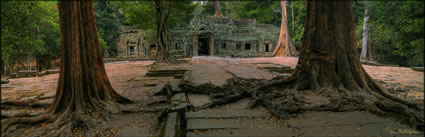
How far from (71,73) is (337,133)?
12.6 feet

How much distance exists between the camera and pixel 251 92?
4484 millimetres

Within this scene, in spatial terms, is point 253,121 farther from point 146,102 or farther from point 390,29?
point 390,29

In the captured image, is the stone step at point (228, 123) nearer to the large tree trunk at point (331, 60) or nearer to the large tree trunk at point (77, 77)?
the large tree trunk at point (77, 77)

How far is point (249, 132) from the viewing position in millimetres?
2684

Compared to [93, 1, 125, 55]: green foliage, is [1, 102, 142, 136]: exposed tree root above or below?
below

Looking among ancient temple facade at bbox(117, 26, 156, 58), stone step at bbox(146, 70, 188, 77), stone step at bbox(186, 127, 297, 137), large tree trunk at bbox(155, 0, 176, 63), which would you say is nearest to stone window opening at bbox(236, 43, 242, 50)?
ancient temple facade at bbox(117, 26, 156, 58)

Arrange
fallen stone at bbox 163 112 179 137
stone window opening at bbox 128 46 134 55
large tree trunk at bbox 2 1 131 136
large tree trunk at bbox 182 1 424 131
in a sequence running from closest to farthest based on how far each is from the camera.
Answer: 1. fallen stone at bbox 163 112 179 137
2. large tree trunk at bbox 2 1 131 136
3. large tree trunk at bbox 182 1 424 131
4. stone window opening at bbox 128 46 134 55

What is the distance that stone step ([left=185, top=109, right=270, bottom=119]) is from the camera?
10.8ft

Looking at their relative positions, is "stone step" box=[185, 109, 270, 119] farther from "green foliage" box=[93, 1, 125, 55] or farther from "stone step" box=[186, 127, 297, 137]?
"green foliage" box=[93, 1, 125, 55]

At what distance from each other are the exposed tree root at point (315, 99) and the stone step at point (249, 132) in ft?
1.86

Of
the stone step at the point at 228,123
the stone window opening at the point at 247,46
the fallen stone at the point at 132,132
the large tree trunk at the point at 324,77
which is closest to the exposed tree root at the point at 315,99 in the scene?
the large tree trunk at the point at 324,77

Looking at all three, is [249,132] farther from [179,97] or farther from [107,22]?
[107,22]

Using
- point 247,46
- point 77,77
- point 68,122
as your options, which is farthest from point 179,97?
point 247,46

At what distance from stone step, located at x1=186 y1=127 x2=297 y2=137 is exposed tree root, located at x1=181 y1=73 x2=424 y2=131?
567 millimetres
